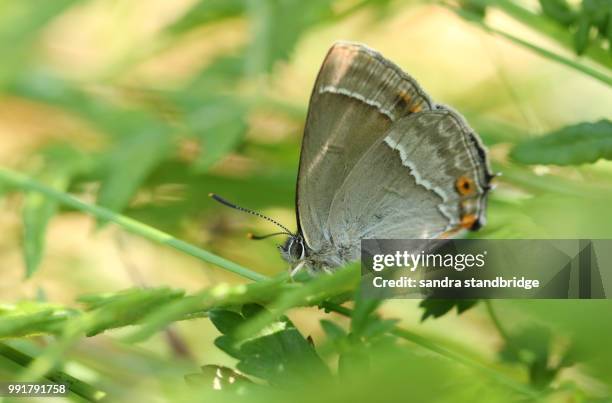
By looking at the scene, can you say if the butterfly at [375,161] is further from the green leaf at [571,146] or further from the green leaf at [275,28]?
the green leaf at [275,28]

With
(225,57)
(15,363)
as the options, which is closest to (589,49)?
(15,363)

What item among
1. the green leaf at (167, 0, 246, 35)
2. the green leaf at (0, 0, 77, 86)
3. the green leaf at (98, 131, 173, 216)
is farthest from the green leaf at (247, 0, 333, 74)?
the green leaf at (0, 0, 77, 86)

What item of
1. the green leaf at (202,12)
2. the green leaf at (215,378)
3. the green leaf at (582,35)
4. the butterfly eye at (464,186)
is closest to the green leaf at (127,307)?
the green leaf at (215,378)

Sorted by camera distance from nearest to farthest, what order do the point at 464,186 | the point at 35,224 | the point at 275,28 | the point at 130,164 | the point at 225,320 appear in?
the point at 225,320, the point at 464,186, the point at 35,224, the point at 130,164, the point at 275,28

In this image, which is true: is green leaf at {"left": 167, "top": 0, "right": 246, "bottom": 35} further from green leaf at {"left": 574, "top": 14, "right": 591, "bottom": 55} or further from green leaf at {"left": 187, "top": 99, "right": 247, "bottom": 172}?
green leaf at {"left": 574, "top": 14, "right": 591, "bottom": 55}

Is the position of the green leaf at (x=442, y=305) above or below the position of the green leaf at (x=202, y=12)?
below

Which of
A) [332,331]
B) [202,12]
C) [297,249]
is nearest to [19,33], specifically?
[202,12]

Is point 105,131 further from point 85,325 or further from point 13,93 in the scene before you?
point 85,325

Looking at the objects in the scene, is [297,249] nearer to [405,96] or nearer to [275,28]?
[405,96]
